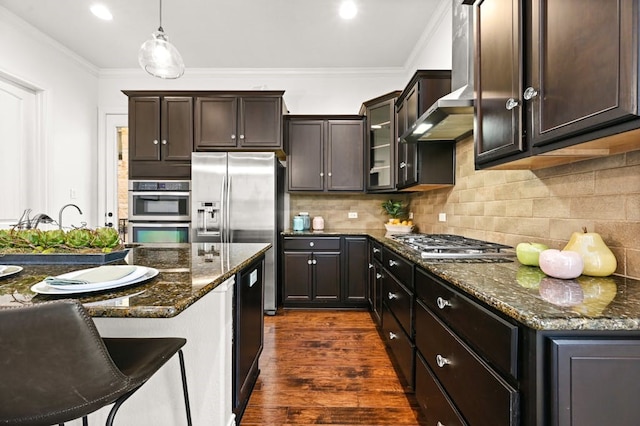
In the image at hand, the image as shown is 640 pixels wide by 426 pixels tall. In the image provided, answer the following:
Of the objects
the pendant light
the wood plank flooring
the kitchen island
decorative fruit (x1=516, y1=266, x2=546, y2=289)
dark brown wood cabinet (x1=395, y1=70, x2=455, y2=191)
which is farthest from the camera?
dark brown wood cabinet (x1=395, y1=70, x2=455, y2=191)

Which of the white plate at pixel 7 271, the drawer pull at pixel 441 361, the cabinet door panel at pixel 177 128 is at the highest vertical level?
the cabinet door panel at pixel 177 128

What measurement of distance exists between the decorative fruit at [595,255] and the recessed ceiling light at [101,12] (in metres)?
4.05

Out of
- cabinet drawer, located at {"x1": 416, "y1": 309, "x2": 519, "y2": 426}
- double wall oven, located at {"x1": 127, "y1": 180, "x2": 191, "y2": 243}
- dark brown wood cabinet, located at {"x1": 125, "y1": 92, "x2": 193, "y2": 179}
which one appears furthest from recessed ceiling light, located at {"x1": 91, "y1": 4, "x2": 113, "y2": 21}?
cabinet drawer, located at {"x1": 416, "y1": 309, "x2": 519, "y2": 426}

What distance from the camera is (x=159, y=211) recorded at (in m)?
3.59

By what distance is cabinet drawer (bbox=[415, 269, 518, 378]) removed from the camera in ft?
2.78

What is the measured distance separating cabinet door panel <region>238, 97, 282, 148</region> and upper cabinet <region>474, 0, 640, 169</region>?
2395 mm

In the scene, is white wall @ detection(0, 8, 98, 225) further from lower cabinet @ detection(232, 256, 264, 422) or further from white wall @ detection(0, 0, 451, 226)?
lower cabinet @ detection(232, 256, 264, 422)

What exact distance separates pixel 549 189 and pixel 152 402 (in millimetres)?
2115

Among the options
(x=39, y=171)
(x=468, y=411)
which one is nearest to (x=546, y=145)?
(x=468, y=411)

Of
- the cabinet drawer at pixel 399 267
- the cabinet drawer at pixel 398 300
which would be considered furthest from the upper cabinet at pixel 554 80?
the cabinet drawer at pixel 398 300

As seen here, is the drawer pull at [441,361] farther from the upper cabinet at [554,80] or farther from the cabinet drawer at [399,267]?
the upper cabinet at [554,80]

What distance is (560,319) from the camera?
0.74 metres

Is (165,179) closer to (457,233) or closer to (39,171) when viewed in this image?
(39,171)

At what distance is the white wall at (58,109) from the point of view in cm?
318
